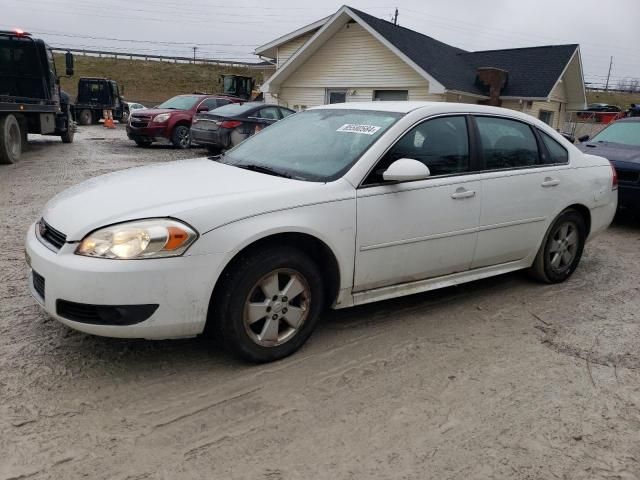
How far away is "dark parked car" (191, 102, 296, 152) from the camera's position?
13.2 m

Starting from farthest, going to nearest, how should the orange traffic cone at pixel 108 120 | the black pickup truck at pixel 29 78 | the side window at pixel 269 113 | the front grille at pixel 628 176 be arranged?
1. the orange traffic cone at pixel 108 120
2. the side window at pixel 269 113
3. the black pickup truck at pixel 29 78
4. the front grille at pixel 628 176

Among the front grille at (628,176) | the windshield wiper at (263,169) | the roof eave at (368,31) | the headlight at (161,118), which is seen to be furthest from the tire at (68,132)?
the front grille at (628,176)

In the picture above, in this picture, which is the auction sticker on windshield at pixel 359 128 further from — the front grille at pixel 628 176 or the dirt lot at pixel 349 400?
the front grille at pixel 628 176

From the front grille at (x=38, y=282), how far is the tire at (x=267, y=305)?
931mm

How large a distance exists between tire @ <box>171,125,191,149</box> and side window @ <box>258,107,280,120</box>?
306 centimetres

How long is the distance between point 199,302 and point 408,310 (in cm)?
186

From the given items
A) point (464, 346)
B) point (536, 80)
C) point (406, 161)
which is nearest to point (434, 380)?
point (464, 346)

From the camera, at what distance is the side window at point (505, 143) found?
419cm

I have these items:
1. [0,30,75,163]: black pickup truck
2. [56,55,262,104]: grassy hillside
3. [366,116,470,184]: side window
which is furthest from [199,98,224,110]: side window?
[56,55,262,104]: grassy hillside

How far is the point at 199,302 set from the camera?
2.87 metres

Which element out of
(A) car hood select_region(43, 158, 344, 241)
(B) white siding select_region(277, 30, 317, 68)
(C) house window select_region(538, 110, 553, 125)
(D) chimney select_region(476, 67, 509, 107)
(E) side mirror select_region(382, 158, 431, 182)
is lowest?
(A) car hood select_region(43, 158, 344, 241)

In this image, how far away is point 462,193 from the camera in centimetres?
390

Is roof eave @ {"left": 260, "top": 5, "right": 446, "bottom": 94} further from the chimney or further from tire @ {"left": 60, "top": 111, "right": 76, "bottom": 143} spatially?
Result: tire @ {"left": 60, "top": 111, "right": 76, "bottom": 143}

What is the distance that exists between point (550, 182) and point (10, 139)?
11.6 meters
